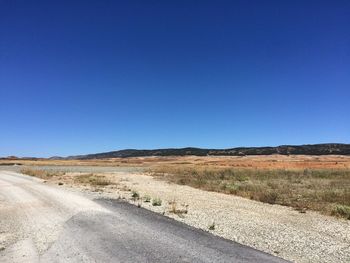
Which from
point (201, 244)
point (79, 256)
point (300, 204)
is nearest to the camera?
Answer: point (79, 256)

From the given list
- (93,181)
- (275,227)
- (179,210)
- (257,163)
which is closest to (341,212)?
(275,227)

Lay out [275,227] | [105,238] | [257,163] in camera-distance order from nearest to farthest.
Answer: [105,238], [275,227], [257,163]

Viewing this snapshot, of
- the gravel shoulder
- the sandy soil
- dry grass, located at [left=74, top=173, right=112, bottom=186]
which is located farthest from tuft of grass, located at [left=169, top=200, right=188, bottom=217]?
the sandy soil

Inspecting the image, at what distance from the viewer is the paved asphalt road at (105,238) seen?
32.8 feet

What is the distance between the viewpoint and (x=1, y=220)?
16047 millimetres

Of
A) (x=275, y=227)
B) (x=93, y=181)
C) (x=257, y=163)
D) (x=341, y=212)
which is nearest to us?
(x=275, y=227)

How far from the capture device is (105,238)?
12.1 m

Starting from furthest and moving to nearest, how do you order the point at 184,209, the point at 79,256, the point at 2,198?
the point at 2,198 < the point at 184,209 < the point at 79,256

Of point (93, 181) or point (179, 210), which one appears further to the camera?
point (93, 181)

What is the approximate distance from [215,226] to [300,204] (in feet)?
28.7

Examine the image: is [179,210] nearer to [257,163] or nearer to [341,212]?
[341,212]

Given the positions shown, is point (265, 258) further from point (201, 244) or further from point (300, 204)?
point (300, 204)

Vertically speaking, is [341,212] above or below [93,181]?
below

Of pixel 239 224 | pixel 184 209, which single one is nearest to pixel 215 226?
pixel 239 224
